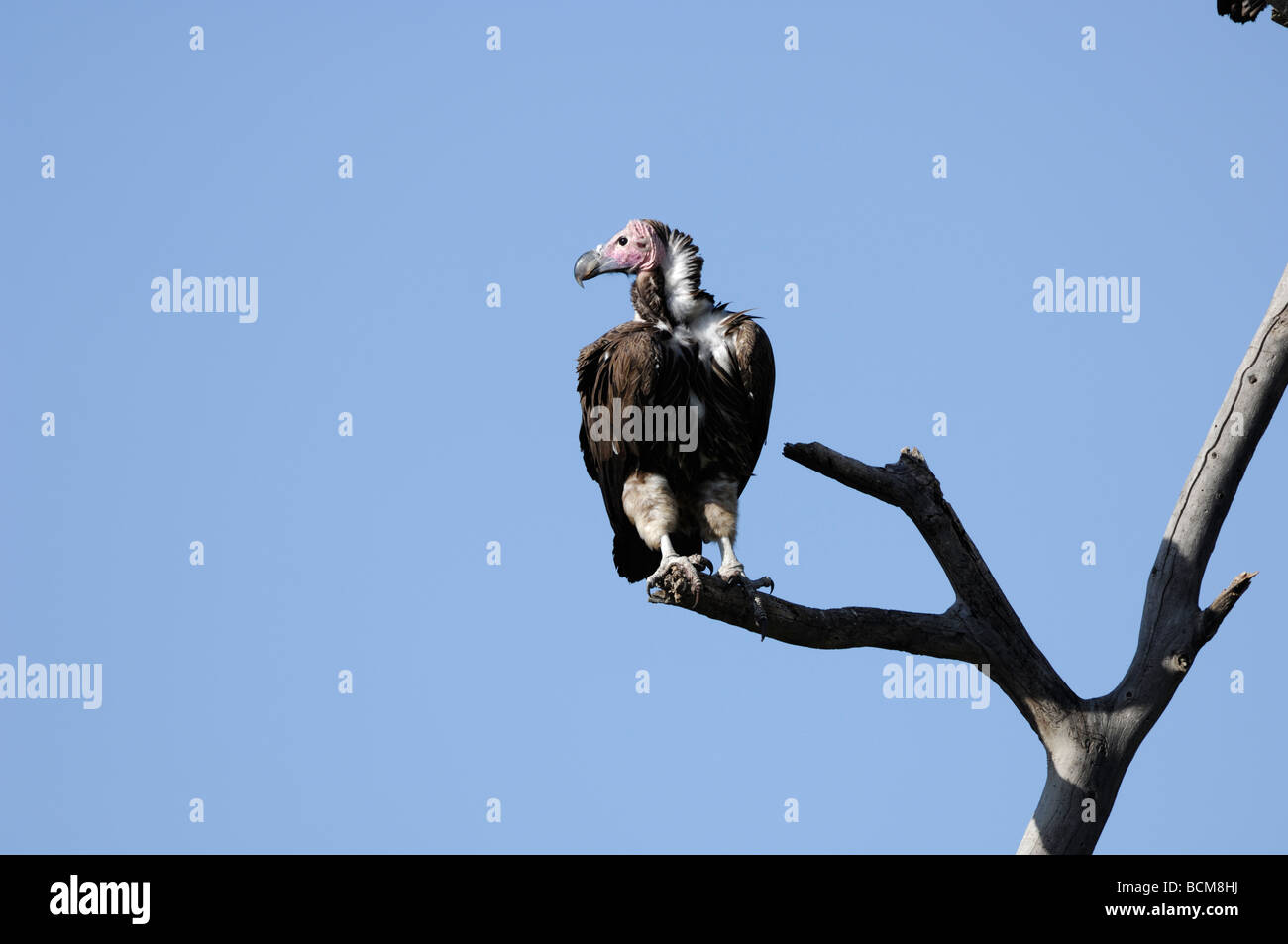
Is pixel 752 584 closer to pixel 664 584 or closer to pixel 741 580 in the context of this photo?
pixel 741 580

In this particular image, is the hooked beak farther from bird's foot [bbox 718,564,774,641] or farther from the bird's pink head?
bird's foot [bbox 718,564,774,641]

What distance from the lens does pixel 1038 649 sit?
303 inches

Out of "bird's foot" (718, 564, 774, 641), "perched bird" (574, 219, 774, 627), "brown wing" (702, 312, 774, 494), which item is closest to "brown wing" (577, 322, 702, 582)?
"perched bird" (574, 219, 774, 627)

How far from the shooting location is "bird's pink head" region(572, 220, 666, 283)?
872 cm

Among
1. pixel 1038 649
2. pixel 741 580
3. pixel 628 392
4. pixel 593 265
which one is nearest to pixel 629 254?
pixel 593 265

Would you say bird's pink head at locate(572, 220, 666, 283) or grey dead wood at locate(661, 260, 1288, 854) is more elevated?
bird's pink head at locate(572, 220, 666, 283)

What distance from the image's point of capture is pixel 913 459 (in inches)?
300

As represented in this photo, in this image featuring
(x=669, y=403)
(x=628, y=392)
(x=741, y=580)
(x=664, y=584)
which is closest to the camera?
(x=664, y=584)

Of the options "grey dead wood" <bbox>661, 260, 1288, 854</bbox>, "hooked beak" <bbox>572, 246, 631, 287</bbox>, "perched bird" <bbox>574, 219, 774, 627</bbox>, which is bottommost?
"grey dead wood" <bbox>661, 260, 1288, 854</bbox>

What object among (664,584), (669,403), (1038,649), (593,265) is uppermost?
(593,265)

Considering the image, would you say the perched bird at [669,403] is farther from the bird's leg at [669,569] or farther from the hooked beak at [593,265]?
the bird's leg at [669,569]

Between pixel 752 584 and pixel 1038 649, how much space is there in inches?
57.9
